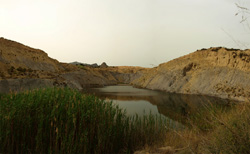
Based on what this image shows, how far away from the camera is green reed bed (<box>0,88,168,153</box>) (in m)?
4.81

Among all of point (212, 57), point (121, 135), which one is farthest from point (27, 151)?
point (212, 57)

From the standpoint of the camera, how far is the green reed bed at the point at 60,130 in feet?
15.8

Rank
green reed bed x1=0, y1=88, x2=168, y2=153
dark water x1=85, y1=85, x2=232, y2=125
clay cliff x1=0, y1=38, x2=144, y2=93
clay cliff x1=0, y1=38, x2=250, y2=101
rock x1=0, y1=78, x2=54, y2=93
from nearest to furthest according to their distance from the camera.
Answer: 1. green reed bed x1=0, y1=88, x2=168, y2=153
2. dark water x1=85, y1=85, x2=232, y2=125
3. rock x1=0, y1=78, x2=54, y2=93
4. clay cliff x1=0, y1=38, x2=144, y2=93
5. clay cliff x1=0, y1=38, x2=250, y2=101

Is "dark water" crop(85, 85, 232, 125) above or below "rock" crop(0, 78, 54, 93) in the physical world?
below

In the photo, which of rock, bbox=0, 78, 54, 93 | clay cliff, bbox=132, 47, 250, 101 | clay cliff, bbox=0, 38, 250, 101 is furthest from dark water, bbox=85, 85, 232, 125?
rock, bbox=0, 78, 54, 93

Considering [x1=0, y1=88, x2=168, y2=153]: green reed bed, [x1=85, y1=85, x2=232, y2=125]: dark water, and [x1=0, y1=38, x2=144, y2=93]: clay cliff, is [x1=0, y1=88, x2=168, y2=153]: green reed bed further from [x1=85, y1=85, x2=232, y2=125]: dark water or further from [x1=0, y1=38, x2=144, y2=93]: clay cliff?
[x1=85, y1=85, x2=232, y2=125]: dark water

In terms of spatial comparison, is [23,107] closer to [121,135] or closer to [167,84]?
[121,135]

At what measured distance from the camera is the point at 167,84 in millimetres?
39688

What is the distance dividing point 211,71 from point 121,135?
30.2 metres

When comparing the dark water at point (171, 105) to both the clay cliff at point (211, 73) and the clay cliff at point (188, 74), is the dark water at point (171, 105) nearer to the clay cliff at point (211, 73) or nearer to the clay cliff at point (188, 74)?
the clay cliff at point (188, 74)

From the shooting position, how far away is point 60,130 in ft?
16.1

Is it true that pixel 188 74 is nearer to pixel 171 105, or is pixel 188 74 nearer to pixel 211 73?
pixel 211 73

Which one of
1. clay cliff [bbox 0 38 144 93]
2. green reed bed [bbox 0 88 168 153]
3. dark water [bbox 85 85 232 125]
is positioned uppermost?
clay cliff [bbox 0 38 144 93]

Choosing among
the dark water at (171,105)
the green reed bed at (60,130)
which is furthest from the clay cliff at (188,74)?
the green reed bed at (60,130)
